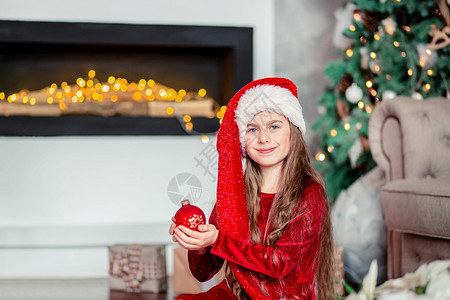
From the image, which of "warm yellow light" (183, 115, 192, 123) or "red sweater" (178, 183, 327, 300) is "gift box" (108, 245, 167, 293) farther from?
"red sweater" (178, 183, 327, 300)

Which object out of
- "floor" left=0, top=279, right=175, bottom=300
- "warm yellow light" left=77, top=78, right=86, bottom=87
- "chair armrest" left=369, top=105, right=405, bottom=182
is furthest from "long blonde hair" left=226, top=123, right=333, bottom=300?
"warm yellow light" left=77, top=78, right=86, bottom=87

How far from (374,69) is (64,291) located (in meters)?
1.87

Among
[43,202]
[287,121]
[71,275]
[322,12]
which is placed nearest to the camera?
[287,121]

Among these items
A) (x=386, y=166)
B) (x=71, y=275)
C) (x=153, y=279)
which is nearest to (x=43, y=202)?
(x=71, y=275)

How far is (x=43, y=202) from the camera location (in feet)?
11.1

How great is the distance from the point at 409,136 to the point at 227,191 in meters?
1.06

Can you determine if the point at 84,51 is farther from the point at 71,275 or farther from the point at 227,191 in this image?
the point at 227,191

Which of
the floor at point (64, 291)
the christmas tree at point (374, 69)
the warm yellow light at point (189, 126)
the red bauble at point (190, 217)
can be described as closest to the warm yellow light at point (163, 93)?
the warm yellow light at point (189, 126)

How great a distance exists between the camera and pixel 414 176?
2363mm

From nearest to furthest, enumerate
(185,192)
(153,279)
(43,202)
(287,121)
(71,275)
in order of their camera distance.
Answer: (185,192), (287,121), (153,279), (71,275), (43,202)

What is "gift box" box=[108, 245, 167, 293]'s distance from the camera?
8.84 feet

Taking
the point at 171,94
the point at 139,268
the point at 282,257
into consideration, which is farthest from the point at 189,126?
the point at 282,257

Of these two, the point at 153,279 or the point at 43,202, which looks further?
the point at 43,202

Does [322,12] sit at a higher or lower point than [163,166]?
higher
